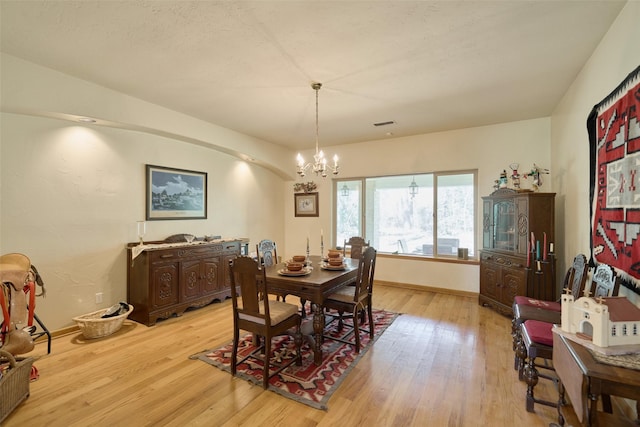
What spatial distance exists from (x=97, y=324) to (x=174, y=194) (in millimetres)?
1969

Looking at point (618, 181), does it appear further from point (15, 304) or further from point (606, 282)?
point (15, 304)

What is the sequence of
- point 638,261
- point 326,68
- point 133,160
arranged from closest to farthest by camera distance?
1. point 638,261
2. point 326,68
3. point 133,160

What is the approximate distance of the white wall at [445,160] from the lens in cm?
428

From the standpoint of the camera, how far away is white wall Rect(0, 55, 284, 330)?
2834mm

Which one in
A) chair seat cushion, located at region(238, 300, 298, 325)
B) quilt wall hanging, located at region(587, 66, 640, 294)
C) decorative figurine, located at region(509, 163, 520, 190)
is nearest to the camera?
quilt wall hanging, located at region(587, 66, 640, 294)

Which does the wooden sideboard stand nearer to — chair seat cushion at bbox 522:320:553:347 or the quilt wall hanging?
chair seat cushion at bbox 522:320:553:347

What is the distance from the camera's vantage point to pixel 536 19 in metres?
2.08

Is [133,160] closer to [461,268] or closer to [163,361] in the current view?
[163,361]

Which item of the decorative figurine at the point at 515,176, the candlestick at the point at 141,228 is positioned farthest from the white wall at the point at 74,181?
the decorative figurine at the point at 515,176

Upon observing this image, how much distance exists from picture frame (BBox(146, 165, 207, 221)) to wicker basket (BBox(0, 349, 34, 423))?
7.25 feet

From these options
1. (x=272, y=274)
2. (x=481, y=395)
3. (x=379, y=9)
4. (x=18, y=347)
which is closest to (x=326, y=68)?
(x=379, y=9)

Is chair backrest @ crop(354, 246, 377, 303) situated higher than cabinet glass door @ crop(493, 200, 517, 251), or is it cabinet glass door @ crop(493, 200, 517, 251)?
cabinet glass door @ crop(493, 200, 517, 251)

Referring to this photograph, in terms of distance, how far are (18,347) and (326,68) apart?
3597mm

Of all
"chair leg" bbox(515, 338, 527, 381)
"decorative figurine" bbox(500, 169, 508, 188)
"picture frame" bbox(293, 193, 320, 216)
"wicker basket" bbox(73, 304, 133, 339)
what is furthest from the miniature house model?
"picture frame" bbox(293, 193, 320, 216)
